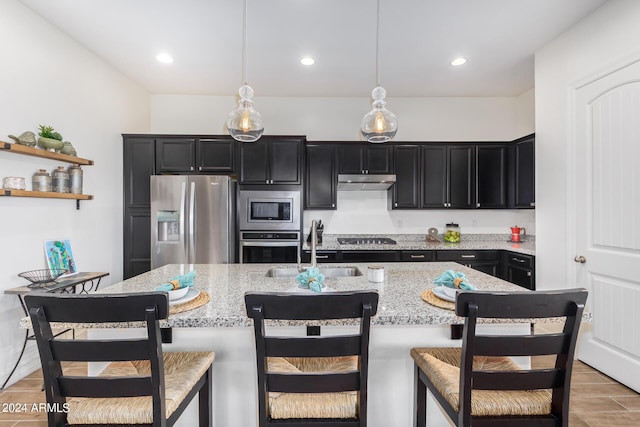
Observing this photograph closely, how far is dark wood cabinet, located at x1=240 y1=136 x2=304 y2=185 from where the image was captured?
379cm

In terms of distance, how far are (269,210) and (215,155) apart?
0.94m

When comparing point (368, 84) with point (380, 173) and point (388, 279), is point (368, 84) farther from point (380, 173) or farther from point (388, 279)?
point (388, 279)

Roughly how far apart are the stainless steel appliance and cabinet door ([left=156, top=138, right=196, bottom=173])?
0.76 m

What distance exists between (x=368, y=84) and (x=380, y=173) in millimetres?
1120

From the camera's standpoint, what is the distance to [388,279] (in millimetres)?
1859

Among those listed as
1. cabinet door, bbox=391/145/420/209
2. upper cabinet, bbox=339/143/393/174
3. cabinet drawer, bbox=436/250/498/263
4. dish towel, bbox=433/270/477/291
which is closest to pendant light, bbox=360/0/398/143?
dish towel, bbox=433/270/477/291

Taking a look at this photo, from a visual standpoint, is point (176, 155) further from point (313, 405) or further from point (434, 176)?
point (313, 405)

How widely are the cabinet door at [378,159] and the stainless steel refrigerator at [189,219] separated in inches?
69.6

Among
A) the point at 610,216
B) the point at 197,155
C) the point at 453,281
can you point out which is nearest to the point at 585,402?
the point at 610,216

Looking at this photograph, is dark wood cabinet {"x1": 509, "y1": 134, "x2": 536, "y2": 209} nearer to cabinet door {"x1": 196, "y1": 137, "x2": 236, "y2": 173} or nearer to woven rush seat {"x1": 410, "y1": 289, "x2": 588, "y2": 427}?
woven rush seat {"x1": 410, "y1": 289, "x2": 588, "y2": 427}

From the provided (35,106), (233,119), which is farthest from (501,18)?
(35,106)

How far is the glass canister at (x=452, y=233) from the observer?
416 cm

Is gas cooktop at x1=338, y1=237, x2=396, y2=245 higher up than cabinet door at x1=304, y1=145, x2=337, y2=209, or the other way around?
cabinet door at x1=304, y1=145, x2=337, y2=209

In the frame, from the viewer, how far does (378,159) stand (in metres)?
4.04
